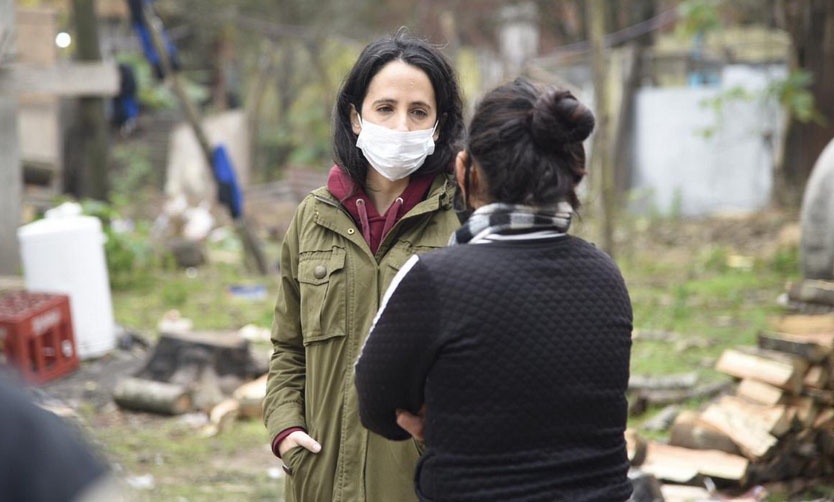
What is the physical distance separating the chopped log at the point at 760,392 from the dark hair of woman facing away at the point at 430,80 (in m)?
3.20

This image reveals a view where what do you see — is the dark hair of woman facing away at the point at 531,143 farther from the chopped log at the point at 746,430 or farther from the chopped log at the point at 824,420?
the chopped log at the point at 824,420

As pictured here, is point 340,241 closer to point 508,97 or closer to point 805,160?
point 508,97

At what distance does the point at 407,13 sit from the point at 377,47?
23.0 metres

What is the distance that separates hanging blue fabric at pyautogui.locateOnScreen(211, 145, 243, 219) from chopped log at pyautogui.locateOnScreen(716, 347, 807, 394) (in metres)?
7.44

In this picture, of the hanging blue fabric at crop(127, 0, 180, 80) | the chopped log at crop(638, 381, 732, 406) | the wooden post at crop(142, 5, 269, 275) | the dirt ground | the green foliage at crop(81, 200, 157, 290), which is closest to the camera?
the dirt ground

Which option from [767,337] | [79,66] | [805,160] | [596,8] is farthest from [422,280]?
[805,160]

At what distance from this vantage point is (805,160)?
1472 centimetres

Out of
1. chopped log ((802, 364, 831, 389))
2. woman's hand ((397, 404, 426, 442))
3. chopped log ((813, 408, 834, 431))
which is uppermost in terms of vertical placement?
woman's hand ((397, 404, 426, 442))

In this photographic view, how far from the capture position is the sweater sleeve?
2244 millimetres

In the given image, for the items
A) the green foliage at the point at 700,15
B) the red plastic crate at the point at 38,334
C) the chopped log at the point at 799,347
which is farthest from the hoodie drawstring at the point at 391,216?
the green foliage at the point at 700,15

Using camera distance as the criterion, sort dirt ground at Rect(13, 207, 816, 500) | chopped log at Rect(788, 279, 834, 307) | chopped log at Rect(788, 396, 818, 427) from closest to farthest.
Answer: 1. chopped log at Rect(788, 396, 818, 427)
2. dirt ground at Rect(13, 207, 816, 500)
3. chopped log at Rect(788, 279, 834, 307)

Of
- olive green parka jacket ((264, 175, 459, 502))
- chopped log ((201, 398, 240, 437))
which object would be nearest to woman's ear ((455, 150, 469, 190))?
olive green parka jacket ((264, 175, 459, 502))

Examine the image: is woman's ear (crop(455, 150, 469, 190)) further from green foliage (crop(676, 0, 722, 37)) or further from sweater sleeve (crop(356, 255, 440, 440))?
green foliage (crop(676, 0, 722, 37))

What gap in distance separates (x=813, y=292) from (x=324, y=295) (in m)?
4.79
